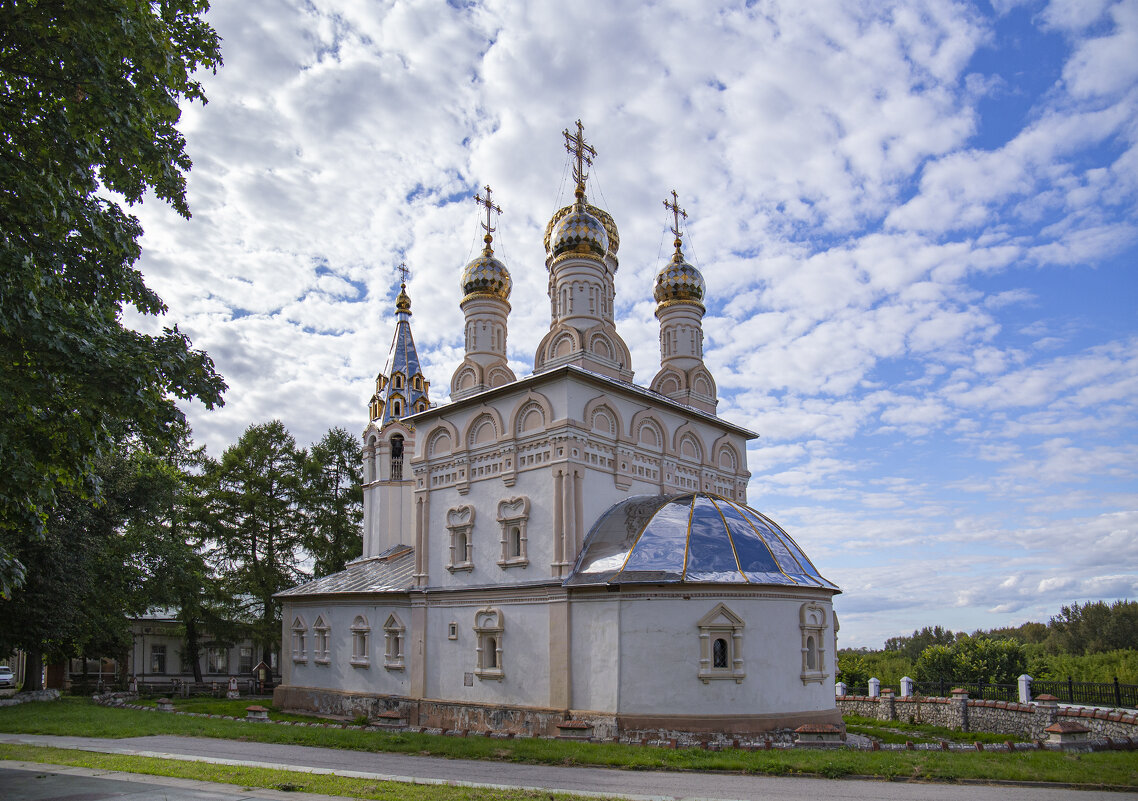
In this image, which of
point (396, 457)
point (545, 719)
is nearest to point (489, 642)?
point (545, 719)

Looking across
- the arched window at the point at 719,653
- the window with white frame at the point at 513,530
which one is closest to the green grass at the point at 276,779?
the arched window at the point at 719,653

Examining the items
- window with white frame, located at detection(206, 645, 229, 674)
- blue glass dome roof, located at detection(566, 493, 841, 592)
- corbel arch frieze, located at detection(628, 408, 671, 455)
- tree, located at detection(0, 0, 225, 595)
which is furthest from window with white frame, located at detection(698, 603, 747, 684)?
window with white frame, located at detection(206, 645, 229, 674)

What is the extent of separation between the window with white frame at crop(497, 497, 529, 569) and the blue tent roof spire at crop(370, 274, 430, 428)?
10718 mm

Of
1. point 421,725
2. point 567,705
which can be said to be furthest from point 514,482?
point 421,725

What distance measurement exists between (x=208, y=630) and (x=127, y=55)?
29615 mm

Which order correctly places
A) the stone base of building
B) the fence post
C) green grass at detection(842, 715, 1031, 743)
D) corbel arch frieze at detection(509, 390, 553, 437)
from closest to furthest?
1. the stone base of building
2. green grass at detection(842, 715, 1031, 743)
3. corbel arch frieze at detection(509, 390, 553, 437)
4. the fence post

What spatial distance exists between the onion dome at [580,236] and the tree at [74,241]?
1244 cm

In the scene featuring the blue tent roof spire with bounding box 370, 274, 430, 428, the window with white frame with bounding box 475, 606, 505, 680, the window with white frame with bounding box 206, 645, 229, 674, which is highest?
the blue tent roof spire with bounding box 370, 274, 430, 428

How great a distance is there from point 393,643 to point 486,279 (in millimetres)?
10596

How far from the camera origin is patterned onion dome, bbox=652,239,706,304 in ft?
78.3

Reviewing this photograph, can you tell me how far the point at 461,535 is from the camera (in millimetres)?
19953

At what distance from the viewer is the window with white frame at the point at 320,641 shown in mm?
23438

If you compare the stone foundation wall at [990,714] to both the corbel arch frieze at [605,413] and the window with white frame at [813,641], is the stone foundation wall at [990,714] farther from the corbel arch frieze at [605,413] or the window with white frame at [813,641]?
the corbel arch frieze at [605,413]

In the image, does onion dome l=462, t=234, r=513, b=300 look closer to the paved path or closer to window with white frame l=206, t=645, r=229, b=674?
the paved path
